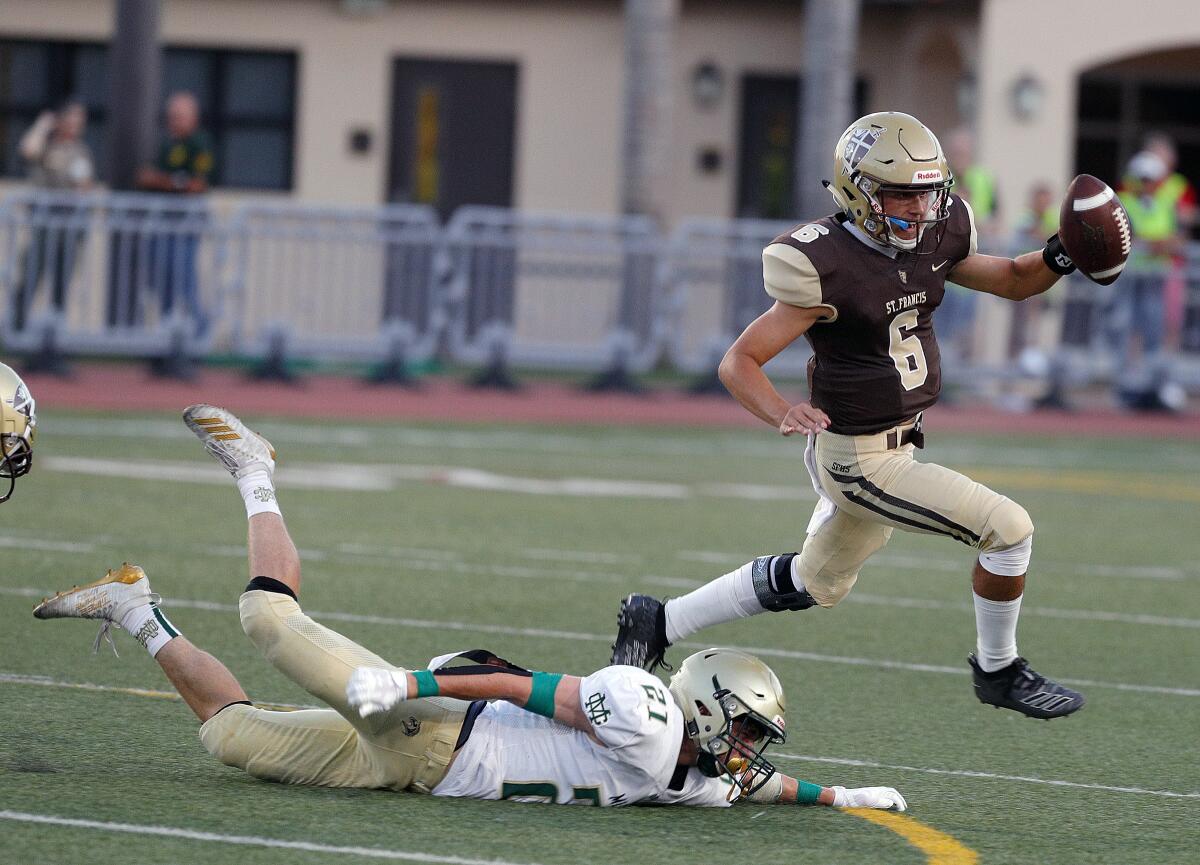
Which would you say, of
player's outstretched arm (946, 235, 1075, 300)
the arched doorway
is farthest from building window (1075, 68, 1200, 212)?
player's outstretched arm (946, 235, 1075, 300)

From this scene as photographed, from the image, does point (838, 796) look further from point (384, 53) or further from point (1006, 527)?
point (384, 53)

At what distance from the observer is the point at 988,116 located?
19.4 metres

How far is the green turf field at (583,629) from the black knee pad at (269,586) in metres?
0.54

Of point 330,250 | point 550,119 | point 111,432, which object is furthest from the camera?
point 550,119

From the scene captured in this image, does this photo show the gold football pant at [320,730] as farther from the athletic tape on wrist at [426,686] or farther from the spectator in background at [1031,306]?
the spectator in background at [1031,306]

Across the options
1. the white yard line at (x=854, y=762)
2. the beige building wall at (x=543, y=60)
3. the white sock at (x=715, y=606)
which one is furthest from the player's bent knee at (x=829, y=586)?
the beige building wall at (x=543, y=60)

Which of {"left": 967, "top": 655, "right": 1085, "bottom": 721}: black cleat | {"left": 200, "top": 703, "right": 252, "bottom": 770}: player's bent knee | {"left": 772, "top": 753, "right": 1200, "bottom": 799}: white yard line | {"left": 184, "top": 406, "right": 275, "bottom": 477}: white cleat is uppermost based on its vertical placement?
{"left": 184, "top": 406, "right": 275, "bottom": 477}: white cleat

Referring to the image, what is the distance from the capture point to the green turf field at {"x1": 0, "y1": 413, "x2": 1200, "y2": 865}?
4980 mm

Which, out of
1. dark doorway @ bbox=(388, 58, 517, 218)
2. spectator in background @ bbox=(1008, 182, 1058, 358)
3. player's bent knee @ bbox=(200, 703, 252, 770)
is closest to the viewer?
player's bent knee @ bbox=(200, 703, 252, 770)

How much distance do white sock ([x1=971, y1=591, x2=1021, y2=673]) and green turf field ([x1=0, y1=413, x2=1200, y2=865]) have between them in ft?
1.13

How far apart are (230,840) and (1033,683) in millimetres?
2623

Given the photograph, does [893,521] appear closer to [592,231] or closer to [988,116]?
[592,231]

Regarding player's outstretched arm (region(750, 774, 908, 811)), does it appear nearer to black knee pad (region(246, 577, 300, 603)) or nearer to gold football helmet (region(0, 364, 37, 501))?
black knee pad (region(246, 577, 300, 603))

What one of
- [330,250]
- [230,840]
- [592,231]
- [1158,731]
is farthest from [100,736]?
[592,231]
